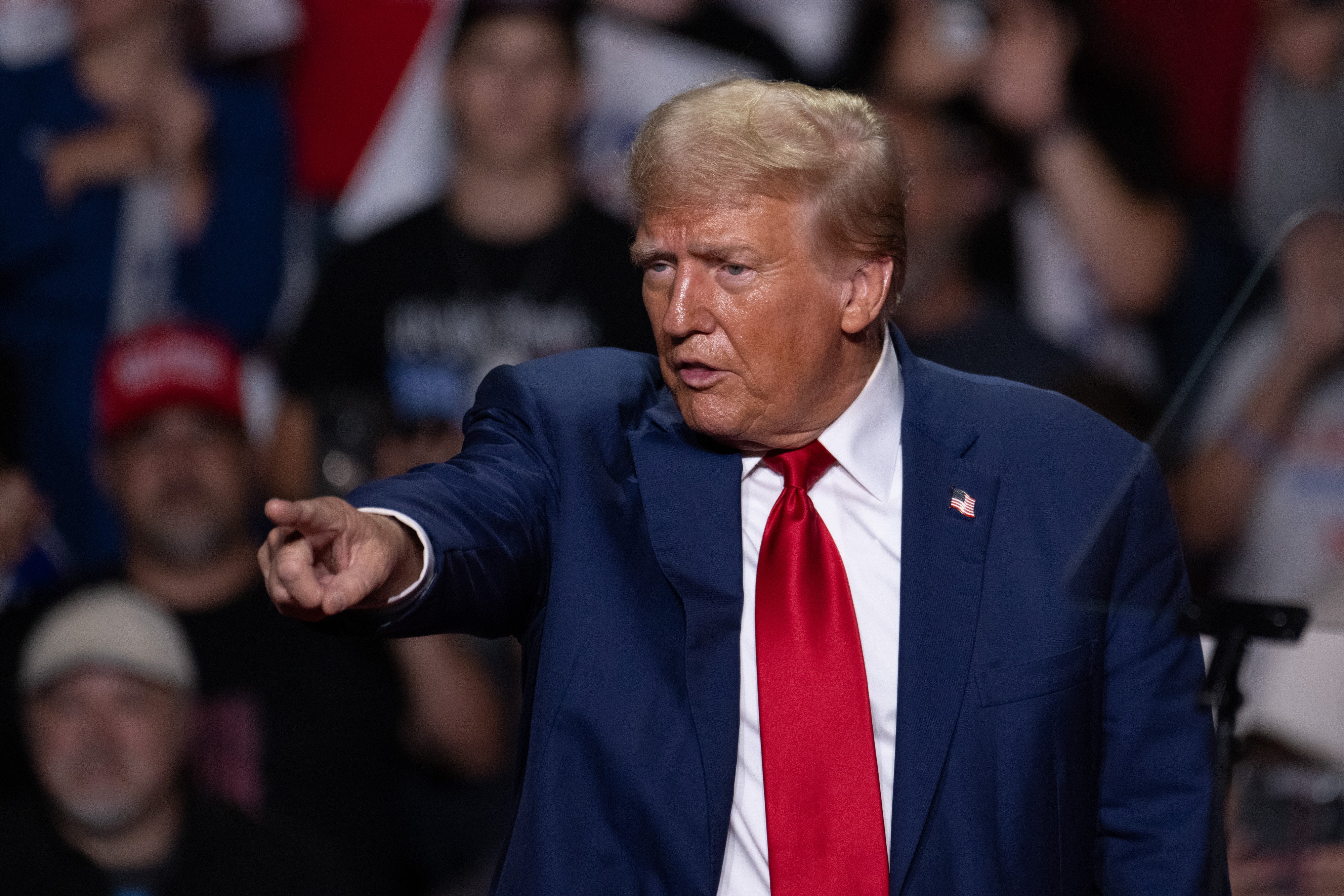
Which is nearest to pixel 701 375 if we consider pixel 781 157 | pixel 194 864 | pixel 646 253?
pixel 646 253

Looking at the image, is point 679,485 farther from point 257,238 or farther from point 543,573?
point 257,238

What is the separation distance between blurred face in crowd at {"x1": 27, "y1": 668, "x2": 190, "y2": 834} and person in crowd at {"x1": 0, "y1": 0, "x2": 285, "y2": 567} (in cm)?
71

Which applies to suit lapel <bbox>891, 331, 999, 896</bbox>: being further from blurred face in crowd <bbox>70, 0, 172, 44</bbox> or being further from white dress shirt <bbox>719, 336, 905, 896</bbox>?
blurred face in crowd <bbox>70, 0, 172, 44</bbox>

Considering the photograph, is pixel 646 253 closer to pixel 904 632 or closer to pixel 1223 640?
pixel 904 632

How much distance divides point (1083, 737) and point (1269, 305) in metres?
0.56

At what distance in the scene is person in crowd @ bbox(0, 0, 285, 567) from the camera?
398 cm

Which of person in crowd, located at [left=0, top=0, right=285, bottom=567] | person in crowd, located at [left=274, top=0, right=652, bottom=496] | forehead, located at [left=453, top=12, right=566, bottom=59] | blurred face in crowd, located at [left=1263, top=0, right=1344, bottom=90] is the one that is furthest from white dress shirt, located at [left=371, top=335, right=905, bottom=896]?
blurred face in crowd, located at [left=1263, top=0, right=1344, bottom=90]

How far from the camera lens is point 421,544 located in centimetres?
140

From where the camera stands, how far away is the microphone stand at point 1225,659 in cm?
151

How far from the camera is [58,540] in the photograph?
12.9 ft

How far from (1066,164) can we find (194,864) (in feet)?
10.1

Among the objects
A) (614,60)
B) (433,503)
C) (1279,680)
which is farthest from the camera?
(614,60)

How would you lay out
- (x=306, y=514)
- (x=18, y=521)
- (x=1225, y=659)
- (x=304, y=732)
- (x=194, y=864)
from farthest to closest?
(x=18, y=521) → (x=304, y=732) → (x=194, y=864) → (x=1225, y=659) → (x=306, y=514)

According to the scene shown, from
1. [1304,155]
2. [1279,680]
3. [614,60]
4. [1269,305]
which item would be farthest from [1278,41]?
[1269,305]
